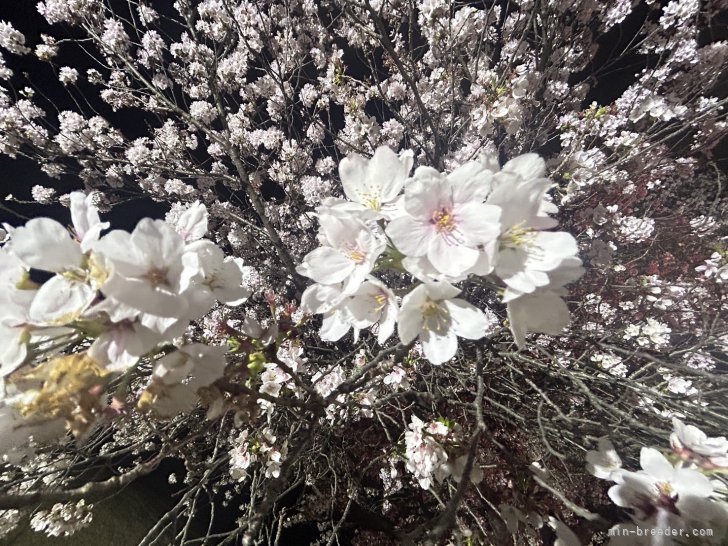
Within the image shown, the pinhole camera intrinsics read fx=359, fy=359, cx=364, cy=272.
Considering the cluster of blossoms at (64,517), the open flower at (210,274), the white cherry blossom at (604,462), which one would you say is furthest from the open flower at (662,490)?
the cluster of blossoms at (64,517)

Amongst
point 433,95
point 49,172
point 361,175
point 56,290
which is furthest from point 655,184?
point 49,172

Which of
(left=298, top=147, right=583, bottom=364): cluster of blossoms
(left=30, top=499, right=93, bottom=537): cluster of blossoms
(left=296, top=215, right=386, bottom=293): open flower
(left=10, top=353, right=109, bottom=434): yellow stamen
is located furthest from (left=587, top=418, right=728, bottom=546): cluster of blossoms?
(left=30, top=499, right=93, bottom=537): cluster of blossoms

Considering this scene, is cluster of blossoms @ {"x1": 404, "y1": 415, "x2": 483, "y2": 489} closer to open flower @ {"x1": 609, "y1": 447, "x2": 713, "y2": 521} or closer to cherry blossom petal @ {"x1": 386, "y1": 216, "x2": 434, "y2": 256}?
open flower @ {"x1": 609, "y1": 447, "x2": 713, "y2": 521}

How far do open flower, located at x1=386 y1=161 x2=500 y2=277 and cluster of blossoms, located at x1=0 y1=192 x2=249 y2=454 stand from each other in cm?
42

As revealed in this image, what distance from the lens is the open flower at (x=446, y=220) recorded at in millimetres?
723

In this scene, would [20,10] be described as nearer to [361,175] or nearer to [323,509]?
[361,175]

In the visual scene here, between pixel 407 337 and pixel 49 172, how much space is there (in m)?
4.18

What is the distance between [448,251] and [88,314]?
0.65m

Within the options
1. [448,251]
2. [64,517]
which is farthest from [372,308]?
[64,517]

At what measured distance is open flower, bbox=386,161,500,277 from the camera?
0.72m

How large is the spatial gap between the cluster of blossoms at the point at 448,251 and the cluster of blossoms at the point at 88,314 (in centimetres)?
33

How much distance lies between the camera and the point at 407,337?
0.84m

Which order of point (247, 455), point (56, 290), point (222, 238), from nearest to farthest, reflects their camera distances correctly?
point (56, 290)
point (247, 455)
point (222, 238)

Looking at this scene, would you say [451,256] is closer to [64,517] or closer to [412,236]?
[412,236]
